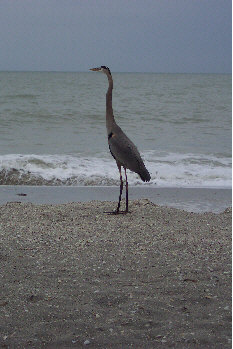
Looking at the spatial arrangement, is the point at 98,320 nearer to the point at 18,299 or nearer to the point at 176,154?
the point at 18,299

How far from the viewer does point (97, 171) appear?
10062 mm

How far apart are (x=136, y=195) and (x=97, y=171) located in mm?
2167

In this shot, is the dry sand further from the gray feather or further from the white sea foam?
the white sea foam

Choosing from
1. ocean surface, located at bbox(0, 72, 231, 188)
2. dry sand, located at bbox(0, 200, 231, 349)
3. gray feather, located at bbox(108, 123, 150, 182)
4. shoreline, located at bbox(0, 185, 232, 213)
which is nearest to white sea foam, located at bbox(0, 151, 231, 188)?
ocean surface, located at bbox(0, 72, 231, 188)

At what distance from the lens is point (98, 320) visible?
3094mm

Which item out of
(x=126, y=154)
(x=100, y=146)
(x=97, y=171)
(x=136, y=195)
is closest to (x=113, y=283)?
(x=126, y=154)

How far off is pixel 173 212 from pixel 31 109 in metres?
16.9

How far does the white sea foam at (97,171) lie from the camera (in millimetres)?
9594

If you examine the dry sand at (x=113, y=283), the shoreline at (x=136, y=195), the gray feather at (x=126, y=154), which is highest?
the gray feather at (x=126, y=154)

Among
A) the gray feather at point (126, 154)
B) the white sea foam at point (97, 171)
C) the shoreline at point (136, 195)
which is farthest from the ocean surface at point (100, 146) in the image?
the gray feather at point (126, 154)

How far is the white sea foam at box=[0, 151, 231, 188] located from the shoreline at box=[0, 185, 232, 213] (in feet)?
2.36

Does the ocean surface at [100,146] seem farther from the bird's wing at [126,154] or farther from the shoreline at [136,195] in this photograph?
the bird's wing at [126,154]

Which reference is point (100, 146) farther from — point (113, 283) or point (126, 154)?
point (113, 283)

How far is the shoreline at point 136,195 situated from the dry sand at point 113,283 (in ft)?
5.41
